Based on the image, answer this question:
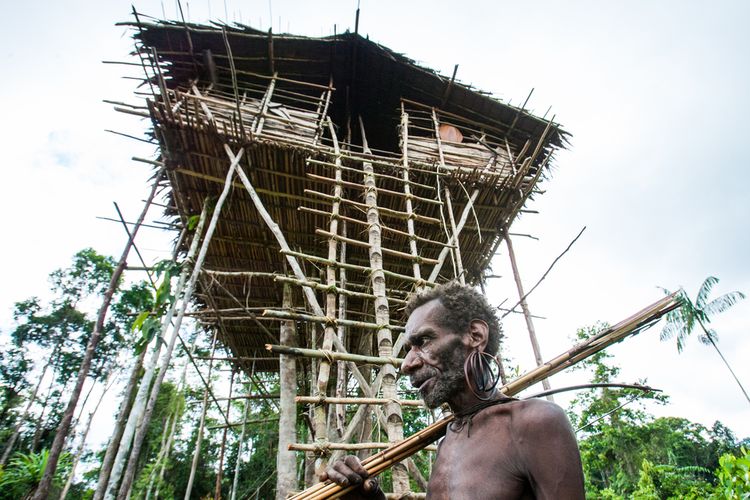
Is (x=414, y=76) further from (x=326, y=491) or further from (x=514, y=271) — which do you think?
(x=326, y=491)

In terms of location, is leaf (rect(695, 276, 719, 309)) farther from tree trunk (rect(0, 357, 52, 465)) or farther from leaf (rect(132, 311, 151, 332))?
tree trunk (rect(0, 357, 52, 465))

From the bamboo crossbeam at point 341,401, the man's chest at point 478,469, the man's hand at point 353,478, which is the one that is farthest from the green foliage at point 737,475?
the man's hand at point 353,478

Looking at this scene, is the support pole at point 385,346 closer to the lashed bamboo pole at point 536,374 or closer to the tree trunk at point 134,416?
the lashed bamboo pole at point 536,374

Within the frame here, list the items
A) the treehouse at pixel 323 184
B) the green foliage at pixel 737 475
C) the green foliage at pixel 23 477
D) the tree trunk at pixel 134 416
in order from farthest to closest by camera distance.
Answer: the green foliage at pixel 23 477, the treehouse at pixel 323 184, the green foliage at pixel 737 475, the tree trunk at pixel 134 416

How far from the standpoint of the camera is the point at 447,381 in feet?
5.28

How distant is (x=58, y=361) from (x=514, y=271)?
29151 millimetres

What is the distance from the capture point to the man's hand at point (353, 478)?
146 centimetres

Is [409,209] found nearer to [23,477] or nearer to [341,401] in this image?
[341,401]

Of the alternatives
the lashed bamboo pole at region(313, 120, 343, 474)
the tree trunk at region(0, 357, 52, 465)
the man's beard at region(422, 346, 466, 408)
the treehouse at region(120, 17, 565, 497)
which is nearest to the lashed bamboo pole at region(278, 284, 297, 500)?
the treehouse at region(120, 17, 565, 497)

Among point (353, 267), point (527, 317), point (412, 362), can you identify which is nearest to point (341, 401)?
point (353, 267)

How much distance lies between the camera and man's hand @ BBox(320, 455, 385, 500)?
1.46 meters

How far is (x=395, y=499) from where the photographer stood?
2893 mm

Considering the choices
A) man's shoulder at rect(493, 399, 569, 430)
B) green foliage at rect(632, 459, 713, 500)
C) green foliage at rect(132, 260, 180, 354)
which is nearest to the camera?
man's shoulder at rect(493, 399, 569, 430)

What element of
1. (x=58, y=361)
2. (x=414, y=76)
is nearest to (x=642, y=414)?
(x=414, y=76)
